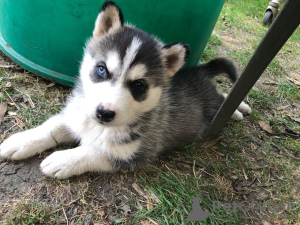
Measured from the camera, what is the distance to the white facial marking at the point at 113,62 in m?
2.25

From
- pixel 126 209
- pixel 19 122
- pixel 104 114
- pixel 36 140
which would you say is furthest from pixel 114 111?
pixel 19 122

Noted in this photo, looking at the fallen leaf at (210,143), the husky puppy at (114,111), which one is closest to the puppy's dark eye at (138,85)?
the husky puppy at (114,111)

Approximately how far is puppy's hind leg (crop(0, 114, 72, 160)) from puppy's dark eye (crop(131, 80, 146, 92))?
1.02 metres

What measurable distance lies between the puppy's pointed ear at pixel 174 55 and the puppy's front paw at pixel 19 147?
1.56m

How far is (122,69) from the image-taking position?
2234 mm

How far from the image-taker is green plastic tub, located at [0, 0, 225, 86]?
3061mm

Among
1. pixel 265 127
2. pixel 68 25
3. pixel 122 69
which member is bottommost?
pixel 265 127

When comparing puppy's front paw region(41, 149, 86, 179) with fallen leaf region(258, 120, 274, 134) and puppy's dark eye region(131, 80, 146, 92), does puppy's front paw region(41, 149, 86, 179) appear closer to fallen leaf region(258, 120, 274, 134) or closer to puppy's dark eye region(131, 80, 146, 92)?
puppy's dark eye region(131, 80, 146, 92)

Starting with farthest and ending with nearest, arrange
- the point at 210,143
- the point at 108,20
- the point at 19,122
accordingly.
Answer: the point at 210,143
the point at 19,122
the point at 108,20

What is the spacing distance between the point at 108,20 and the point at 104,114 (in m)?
1.09

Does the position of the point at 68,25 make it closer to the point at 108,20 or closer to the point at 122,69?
the point at 108,20

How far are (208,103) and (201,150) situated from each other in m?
0.71

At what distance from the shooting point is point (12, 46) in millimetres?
3652

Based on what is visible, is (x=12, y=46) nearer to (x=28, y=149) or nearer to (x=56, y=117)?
(x=56, y=117)
